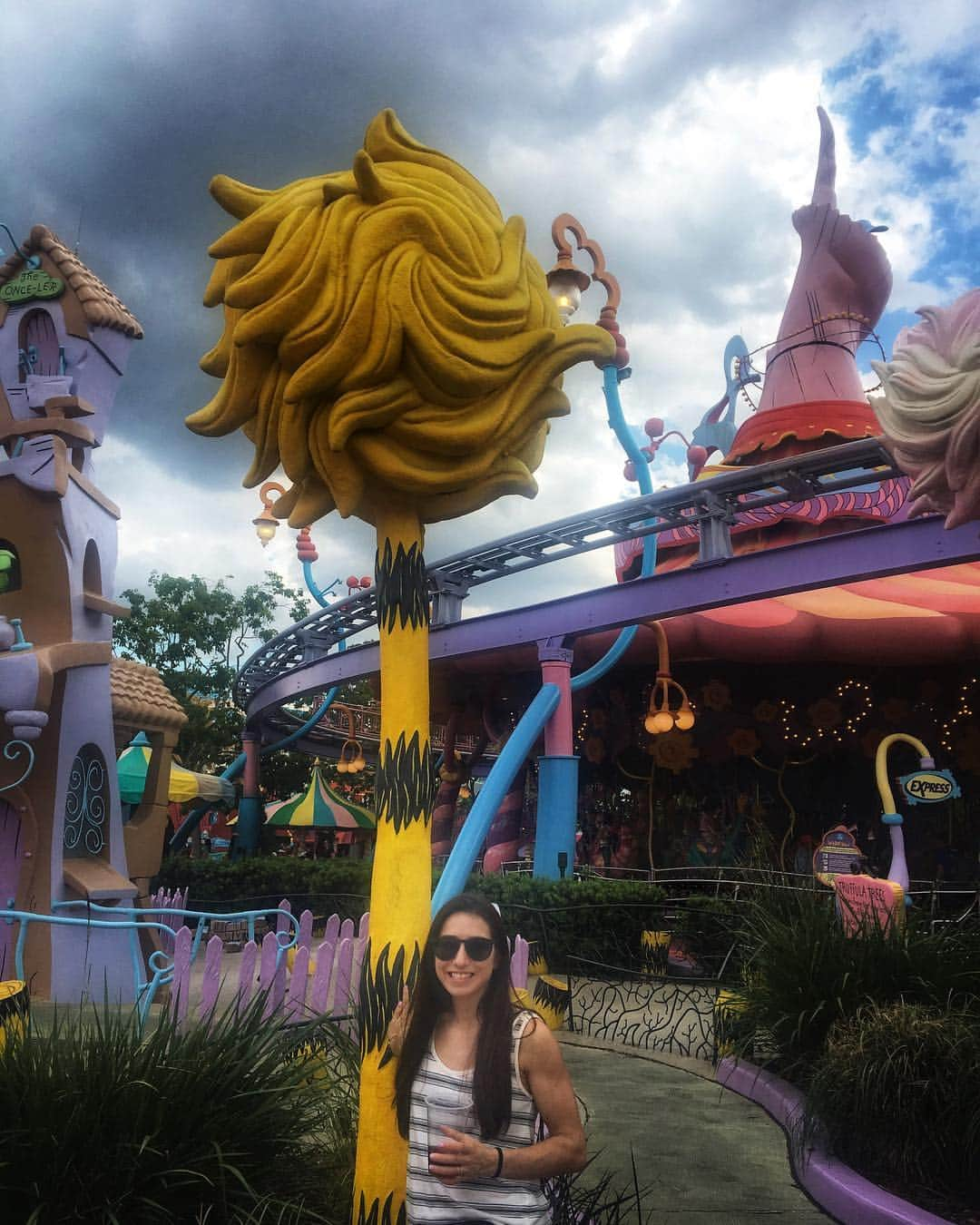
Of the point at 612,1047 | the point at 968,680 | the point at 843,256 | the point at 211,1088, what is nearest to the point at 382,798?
the point at 211,1088

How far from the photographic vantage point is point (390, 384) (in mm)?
2744

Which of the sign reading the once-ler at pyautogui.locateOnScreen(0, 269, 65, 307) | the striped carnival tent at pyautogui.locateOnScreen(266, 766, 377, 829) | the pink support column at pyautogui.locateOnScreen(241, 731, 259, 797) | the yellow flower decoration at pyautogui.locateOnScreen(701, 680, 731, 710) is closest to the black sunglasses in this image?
the sign reading the once-ler at pyautogui.locateOnScreen(0, 269, 65, 307)

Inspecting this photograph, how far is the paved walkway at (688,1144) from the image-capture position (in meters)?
4.01

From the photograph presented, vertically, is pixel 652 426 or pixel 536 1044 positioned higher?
pixel 652 426

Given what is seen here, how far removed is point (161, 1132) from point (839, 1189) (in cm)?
281

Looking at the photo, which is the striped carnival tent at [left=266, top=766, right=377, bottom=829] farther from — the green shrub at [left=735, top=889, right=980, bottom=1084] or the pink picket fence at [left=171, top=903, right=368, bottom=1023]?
the green shrub at [left=735, top=889, right=980, bottom=1084]

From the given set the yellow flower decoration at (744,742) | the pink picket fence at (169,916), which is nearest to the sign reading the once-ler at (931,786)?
the yellow flower decoration at (744,742)

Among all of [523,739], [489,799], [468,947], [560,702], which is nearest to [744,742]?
[560,702]

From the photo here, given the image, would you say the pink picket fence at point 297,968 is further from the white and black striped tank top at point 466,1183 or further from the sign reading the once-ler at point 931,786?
the white and black striped tank top at point 466,1183

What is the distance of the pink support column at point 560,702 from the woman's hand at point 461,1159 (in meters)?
9.30

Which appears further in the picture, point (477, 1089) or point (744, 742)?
point (744, 742)

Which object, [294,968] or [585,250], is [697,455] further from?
[294,968]

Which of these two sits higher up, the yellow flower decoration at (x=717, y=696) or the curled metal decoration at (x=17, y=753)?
the yellow flower decoration at (x=717, y=696)

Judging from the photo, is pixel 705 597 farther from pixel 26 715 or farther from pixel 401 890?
pixel 401 890
